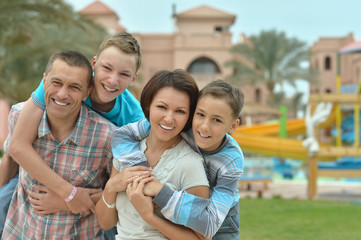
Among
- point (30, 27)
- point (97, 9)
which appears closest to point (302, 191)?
point (30, 27)

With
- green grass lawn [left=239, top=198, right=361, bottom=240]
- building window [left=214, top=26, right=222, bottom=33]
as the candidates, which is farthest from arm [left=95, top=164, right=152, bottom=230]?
building window [left=214, top=26, right=222, bottom=33]

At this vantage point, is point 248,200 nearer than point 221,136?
No

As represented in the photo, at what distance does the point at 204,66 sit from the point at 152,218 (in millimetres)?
29555

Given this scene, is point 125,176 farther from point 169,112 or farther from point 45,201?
point 45,201

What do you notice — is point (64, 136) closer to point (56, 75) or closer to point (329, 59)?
point (56, 75)

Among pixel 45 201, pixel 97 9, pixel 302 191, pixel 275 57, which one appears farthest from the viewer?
pixel 97 9

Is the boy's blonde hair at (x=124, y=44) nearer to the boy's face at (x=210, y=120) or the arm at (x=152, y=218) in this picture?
the boy's face at (x=210, y=120)

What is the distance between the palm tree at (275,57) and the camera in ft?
82.8

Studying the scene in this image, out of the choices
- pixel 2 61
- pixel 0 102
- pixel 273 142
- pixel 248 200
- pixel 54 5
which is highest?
pixel 54 5

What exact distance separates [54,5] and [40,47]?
247 cm

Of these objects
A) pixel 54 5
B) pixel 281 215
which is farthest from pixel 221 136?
pixel 54 5

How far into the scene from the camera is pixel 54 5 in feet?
35.0

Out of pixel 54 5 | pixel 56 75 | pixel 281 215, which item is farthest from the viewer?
pixel 54 5

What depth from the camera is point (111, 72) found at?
2322mm
